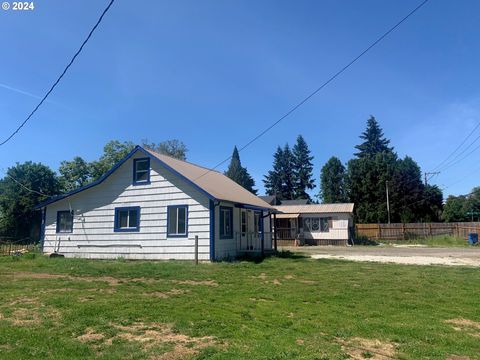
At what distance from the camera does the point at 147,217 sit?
63.0 feet

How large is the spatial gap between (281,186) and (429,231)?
43268 mm

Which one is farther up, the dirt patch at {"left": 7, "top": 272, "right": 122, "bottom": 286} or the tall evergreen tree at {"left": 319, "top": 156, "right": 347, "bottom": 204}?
the tall evergreen tree at {"left": 319, "top": 156, "right": 347, "bottom": 204}

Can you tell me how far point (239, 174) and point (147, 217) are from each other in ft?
191

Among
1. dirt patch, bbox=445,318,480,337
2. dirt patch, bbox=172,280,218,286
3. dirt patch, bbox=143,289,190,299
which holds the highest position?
dirt patch, bbox=172,280,218,286

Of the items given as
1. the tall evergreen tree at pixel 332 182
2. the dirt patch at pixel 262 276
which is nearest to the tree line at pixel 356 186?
the tall evergreen tree at pixel 332 182

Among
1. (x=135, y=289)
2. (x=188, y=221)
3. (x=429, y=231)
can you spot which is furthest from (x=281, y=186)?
(x=135, y=289)

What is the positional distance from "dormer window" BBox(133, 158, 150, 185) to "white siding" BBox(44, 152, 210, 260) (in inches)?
7.8

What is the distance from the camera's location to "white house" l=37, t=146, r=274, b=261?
18219mm

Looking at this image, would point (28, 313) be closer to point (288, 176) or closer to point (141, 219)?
point (141, 219)

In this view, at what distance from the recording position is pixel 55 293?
31.5ft

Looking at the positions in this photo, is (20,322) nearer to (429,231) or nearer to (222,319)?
(222,319)

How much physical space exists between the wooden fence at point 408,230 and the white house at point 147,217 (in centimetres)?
2177

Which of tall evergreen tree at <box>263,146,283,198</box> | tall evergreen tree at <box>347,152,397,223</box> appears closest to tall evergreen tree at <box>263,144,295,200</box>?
tall evergreen tree at <box>263,146,283,198</box>

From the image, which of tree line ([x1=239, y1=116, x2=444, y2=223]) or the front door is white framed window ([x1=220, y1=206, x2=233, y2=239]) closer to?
the front door
